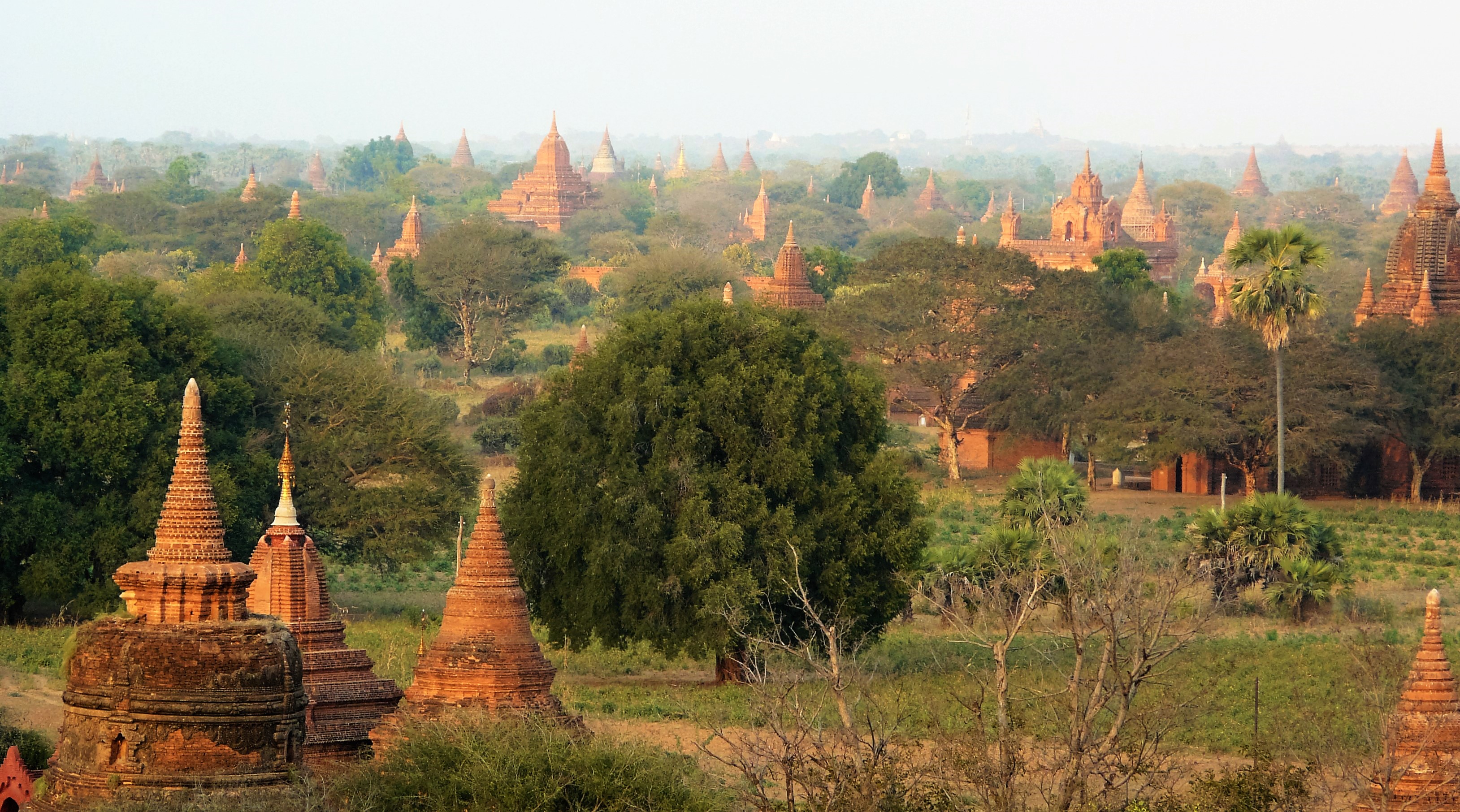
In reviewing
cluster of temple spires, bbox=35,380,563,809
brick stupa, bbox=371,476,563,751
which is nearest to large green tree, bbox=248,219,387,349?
brick stupa, bbox=371,476,563,751

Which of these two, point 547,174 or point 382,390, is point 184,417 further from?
point 547,174

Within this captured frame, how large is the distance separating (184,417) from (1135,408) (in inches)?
1390

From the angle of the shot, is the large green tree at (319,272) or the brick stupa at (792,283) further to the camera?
the large green tree at (319,272)

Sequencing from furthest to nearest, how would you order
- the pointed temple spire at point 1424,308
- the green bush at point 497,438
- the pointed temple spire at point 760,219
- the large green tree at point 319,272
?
the pointed temple spire at point 760,219, the large green tree at point 319,272, the green bush at point 497,438, the pointed temple spire at point 1424,308

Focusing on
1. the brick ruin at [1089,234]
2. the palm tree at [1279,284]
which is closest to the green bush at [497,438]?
the palm tree at [1279,284]

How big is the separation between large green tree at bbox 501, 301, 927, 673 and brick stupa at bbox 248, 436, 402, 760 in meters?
8.98

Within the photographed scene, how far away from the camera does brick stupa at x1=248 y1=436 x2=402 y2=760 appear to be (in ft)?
72.5

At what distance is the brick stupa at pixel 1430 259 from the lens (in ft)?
186

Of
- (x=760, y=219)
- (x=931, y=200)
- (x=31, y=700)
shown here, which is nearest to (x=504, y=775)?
(x=31, y=700)

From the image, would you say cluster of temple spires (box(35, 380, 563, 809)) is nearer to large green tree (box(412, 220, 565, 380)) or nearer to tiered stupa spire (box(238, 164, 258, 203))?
large green tree (box(412, 220, 565, 380))

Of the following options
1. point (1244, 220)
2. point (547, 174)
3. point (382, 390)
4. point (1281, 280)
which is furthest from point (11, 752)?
point (1244, 220)

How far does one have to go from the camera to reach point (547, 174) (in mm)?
143250

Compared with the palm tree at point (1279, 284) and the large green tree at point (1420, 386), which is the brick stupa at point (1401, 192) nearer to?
the large green tree at point (1420, 386)

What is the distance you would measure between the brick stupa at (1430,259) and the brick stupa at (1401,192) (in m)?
104
